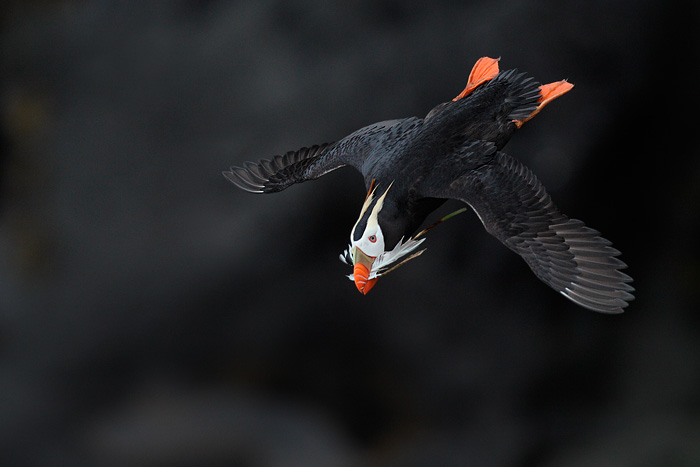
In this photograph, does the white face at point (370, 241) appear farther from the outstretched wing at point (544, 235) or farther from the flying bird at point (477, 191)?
the outstretched wing at point (544, 235)

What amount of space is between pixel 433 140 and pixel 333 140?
455 mm

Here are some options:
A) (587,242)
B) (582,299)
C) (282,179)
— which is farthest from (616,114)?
(282,179)

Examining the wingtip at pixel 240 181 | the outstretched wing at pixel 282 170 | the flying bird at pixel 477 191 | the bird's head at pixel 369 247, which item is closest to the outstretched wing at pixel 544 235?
the flying bird at pixel 477 191

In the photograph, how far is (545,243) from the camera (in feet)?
5.08

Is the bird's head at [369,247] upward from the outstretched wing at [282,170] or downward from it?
downward

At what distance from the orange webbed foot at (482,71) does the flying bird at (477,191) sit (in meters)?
0.01

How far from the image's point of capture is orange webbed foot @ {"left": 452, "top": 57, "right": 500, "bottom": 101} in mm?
1864

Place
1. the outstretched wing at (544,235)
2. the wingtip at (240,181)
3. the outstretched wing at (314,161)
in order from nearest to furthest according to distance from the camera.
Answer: the outstretched wing at (544,235)
the outstretched wing at (314,161)
the wingtip at (240,181)

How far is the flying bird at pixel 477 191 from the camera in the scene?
5.00 ft

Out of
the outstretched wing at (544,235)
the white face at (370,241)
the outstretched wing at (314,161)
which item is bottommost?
the outstretched wing at (544,235)

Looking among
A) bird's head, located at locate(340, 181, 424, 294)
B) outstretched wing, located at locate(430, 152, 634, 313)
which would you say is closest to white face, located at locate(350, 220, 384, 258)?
bird's head, located at locate(340, 181, 424, 294)

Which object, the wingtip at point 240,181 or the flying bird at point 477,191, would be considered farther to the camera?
the wingtip at point 240,181

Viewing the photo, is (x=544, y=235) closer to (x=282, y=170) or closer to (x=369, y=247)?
(x=369, y=247)

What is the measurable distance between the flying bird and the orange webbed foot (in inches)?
0.5
